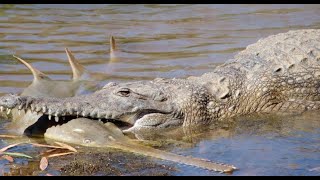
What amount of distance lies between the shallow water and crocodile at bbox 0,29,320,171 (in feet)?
1.41

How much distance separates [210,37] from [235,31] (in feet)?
1.87

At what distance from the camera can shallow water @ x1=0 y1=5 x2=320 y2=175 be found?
5348mm

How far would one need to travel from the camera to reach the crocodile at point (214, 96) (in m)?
6.05

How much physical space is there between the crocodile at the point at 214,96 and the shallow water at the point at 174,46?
1.41 ft

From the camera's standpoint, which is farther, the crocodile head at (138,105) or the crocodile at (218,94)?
the crocodile at (218,94)

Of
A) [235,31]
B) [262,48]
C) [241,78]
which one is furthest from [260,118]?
[235,31]

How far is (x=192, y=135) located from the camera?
6102mm

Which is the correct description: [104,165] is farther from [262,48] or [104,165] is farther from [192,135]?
[262,48]

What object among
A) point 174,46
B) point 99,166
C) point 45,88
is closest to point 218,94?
point 45,88

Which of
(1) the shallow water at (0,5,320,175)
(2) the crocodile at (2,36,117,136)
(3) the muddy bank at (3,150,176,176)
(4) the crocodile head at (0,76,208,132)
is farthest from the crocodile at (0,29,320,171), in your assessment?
(3) the muddy bank at (3,150,176,176)

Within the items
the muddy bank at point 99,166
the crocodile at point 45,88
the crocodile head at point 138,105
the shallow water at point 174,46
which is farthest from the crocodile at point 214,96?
the muddy bank at point 99,166

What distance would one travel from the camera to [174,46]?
10039 mm

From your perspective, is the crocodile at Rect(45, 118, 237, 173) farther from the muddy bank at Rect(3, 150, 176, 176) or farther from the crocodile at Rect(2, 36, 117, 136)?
the crocodile at Rect(2, 36, 117, 136)

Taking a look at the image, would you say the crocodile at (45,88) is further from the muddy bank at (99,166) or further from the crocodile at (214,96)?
the muddy bank at (99,166)
